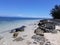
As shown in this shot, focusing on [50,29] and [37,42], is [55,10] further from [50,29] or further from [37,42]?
[37,42]

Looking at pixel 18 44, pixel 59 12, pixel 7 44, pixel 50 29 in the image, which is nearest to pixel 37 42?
pixel 18 44

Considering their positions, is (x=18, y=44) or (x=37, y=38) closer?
(x=18, y=44)

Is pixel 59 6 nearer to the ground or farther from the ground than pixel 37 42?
farther from the ground

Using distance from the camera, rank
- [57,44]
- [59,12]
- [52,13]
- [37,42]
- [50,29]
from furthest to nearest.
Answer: [52,13] < [59,12] < [50,29] < [37,42] < [57,44]

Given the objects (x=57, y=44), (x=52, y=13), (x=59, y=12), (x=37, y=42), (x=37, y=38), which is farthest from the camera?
(x=52, y=13)

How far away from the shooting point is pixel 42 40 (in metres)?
9.12

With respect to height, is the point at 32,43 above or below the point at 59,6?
below

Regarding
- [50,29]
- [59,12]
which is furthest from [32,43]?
[59,12]

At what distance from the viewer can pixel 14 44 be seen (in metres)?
8.55

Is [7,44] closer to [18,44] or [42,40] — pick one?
[18,44]

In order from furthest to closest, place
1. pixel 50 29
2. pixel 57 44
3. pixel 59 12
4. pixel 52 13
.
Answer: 1. pixel 52 13
2. pixel 59 12
3. pixel 50 29
4. pixel 57 44

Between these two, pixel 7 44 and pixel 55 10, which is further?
pixel 55 10

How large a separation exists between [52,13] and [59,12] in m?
2.94

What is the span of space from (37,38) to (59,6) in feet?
93.3
